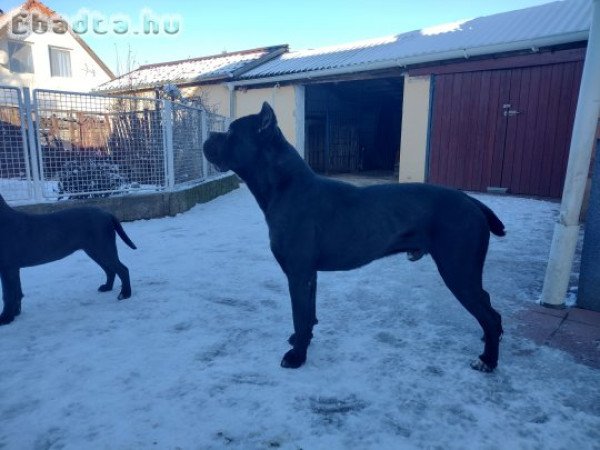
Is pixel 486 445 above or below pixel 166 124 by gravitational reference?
below

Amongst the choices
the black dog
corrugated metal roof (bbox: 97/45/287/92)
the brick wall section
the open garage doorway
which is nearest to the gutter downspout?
corrugated metal roof (bbox: 97/45/287/92)

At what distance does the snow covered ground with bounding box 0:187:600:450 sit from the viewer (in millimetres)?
1931

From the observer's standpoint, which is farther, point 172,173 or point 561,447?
point 172,173

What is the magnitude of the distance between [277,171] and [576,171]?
2.52 m

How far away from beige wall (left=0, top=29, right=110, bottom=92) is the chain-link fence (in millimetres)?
17390

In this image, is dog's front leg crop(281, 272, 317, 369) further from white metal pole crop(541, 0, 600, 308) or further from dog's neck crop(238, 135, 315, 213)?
white metal pole crop(541, 0, 600, 308)

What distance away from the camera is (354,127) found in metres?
17.8

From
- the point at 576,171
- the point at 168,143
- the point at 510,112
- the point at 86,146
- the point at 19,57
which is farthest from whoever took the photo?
the point at 19,57

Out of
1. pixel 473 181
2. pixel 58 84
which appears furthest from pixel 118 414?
pixel 58 84

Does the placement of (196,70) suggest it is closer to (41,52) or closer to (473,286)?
(41,52)

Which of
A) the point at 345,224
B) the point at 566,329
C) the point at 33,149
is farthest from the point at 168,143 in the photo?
the point at 566,329

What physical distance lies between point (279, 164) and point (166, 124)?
5508mm

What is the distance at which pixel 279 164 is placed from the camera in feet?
8.63

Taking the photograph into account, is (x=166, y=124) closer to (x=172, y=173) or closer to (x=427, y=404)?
(x=172, y=173)
